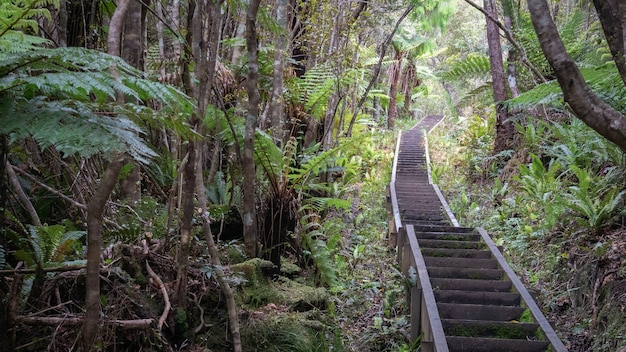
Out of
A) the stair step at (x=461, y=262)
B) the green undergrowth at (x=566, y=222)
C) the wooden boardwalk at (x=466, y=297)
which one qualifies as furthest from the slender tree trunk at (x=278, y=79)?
the green undergrowth at (x=566, y=222)

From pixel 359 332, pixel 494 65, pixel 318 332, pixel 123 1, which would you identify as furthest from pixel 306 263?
pixel 494 65

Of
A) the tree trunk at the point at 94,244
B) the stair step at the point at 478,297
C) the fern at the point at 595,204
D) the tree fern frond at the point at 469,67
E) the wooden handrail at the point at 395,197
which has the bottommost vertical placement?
the stair step at the point at 478,297

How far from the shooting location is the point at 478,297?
5.95 meters

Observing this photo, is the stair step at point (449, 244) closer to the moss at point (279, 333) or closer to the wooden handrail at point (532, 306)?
the wooden handrail at point (532, 306)

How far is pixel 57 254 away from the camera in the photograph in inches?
107

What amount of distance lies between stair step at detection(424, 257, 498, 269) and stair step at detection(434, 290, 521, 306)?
0.98m

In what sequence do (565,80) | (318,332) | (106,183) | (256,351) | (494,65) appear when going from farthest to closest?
1. (494,65)
2. (318,332)
3. (256,351)
4. (565,80)
5. (106,183)

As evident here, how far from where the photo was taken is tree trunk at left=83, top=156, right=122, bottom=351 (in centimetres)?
205

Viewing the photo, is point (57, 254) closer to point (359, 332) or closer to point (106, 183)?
point (106, 183)

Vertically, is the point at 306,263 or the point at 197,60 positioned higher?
the point at 197,60

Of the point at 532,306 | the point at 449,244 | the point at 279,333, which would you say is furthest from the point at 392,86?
the point at 279,333

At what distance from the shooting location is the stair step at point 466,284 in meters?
6.24

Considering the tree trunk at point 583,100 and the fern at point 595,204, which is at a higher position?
the tree trunk at point 583,100

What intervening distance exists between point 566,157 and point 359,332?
5.79 meters
